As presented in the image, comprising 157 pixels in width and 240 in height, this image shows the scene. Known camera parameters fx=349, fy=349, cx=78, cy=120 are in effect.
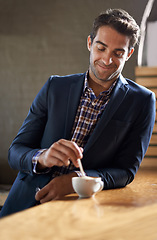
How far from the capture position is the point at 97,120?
6.69 ft

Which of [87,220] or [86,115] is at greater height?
[86,115]

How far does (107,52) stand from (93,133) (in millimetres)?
484

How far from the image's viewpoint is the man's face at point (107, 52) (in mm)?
2011

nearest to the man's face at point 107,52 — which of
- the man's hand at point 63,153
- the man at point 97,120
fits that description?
the man at point 97,120

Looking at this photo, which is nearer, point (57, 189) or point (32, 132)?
point (57, 189)

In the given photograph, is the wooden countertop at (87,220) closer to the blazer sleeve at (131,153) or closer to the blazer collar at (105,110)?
the blazer sleeve at (131,153)

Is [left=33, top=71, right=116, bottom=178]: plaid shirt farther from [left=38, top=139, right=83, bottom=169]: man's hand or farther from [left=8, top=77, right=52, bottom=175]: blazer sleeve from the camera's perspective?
[left=38, top=139, right=83, bottom=169]: man's hand

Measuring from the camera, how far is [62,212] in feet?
4.12

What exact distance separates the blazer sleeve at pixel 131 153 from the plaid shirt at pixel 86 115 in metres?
0.21

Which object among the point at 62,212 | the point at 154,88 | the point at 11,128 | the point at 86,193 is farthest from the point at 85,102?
the point at 11,128

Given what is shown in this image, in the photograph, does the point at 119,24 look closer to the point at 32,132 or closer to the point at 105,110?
the point at 105,110

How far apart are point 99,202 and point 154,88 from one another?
2232mm

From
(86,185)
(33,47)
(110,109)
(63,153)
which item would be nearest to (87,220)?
(86,185)

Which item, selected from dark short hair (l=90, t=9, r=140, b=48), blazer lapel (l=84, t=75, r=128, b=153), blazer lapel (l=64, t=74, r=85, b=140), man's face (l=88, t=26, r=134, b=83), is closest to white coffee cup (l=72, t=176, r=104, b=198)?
blazer lapel (l=84, t=75, r=128, b=153)
